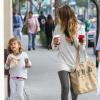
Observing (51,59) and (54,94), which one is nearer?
(54,94)

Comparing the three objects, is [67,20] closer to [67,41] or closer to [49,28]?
[67,41]

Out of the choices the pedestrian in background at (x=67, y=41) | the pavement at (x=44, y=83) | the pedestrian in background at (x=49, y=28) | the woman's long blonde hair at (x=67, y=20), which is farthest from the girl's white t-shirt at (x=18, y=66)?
the pedestrian in background at (x=49, y=28)

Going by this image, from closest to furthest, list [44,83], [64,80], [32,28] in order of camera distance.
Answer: [64,80] < [44,83] < [32,28]

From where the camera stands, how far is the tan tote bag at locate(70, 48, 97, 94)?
7.01m

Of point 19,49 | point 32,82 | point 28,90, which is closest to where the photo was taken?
point 19,49

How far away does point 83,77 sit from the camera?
23.2ft

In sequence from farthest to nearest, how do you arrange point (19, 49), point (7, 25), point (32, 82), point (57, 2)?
point (57, 2) < point (32, 82) < point (7, 25) < point (19, 49)

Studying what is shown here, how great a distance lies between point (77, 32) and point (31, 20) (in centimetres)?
1434

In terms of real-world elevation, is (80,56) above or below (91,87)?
above

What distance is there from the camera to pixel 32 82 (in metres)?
11.3

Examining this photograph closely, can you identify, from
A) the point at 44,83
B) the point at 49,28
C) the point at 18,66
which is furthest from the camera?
the point at 49,28

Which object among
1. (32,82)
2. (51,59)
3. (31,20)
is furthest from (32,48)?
(32,82)

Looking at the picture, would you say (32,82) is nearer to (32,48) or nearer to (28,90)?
(28,90)

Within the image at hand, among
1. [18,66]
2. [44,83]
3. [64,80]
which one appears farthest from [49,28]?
[18,66]
